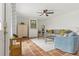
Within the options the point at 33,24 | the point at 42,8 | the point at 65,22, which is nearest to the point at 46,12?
the point at 42,8

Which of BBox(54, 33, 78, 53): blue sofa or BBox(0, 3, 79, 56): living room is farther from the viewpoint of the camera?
BBox(54, 33, 78, 53): blue sofa

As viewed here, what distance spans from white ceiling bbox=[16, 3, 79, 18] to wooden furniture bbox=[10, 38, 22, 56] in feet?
2.42

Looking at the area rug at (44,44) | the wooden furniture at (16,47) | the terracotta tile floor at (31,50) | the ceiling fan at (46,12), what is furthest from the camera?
the area rug at (44,44)

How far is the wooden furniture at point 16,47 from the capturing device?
3.28 m

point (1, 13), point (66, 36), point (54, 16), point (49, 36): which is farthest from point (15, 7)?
point (66, 36)

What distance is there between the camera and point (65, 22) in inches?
142

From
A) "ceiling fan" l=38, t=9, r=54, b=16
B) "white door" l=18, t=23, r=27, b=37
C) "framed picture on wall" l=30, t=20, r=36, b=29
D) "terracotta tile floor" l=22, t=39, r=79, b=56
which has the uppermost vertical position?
"ceiling fan" l=38, t=9, r=54, b=16

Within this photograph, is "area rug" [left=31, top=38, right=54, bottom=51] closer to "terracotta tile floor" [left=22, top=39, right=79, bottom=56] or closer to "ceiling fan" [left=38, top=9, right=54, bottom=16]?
"terracotta tile floor" [left=22, top=39, right=79, bottom=56]

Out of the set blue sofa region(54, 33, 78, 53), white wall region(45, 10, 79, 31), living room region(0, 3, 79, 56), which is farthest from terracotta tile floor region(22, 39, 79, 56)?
white wall region(45, 10, 79, 31)

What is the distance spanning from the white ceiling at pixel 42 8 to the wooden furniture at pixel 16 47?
0.74 metres

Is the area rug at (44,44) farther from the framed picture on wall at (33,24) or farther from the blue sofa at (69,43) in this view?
the framed picture on wall at (33,24)

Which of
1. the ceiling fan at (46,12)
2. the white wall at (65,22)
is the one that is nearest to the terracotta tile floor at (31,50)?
the white wall at (65,22)

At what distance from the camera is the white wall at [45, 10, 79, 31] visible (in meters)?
3.56

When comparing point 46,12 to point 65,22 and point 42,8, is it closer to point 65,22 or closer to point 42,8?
point 42,8
